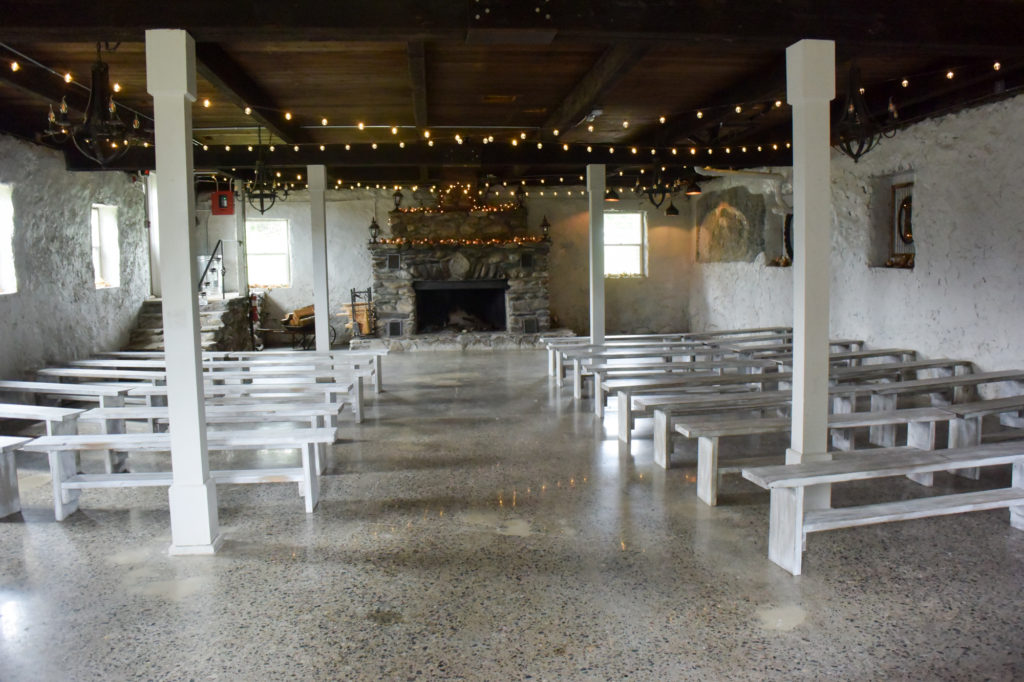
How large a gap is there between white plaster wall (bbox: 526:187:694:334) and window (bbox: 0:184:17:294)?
8507 mm

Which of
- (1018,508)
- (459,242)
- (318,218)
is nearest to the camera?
(1018,508)

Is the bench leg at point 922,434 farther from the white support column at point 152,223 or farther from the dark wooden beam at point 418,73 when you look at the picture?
the white support column at point 152,223

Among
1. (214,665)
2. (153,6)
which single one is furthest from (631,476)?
(153,6)

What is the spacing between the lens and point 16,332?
304 inches

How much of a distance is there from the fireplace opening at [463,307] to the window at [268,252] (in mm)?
2652

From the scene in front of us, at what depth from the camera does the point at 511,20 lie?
3.75 meters

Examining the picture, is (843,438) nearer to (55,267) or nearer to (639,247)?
(55,267)

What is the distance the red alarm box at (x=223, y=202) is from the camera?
10.7 metres

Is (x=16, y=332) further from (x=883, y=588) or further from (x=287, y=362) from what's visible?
(x=883, y=588)

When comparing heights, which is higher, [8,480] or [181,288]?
[181,288]

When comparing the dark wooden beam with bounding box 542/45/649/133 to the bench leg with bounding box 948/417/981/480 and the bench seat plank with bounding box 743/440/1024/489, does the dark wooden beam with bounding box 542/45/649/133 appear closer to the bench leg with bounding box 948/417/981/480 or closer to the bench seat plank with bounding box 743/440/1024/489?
the bench seat plank with bounding box 743/440/1024/489

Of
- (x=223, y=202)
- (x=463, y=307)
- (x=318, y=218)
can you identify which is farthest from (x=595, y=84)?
(x=463, y=307)

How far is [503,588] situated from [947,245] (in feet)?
21.0

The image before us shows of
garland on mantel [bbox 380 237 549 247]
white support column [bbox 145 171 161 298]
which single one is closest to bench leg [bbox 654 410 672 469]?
garland on mantel [bbox 380 237 549 247]
